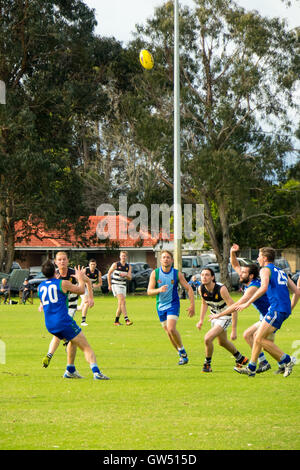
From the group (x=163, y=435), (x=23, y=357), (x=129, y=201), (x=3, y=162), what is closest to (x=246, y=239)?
(x=129, y=201)

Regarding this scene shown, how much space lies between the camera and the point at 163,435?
296 inches

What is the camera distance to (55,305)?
37.0 ft

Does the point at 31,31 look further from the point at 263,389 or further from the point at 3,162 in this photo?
the point at 263,389

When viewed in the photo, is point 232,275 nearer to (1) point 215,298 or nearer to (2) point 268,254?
(1) point 215,298

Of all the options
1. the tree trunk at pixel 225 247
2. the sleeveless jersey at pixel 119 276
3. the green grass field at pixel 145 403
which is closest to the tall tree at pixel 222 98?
the tree trunk at pixel 225 247

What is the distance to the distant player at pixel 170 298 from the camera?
43.8 ft

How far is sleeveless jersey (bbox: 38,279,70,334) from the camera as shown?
36.9ft

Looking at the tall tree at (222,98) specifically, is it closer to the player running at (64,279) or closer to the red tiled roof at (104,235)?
the red tiled roof at (104,235)

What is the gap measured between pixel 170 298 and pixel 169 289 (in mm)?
162

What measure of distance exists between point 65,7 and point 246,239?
23.0 m
